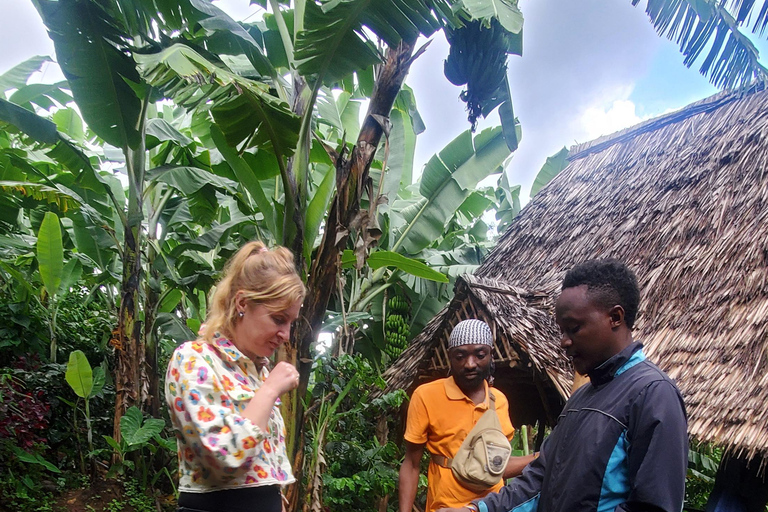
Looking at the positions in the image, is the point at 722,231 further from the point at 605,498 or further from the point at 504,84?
the point at 605,498

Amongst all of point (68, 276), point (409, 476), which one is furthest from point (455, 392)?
point (68, 276)

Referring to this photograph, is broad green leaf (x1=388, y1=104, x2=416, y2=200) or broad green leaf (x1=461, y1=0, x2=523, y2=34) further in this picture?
broad green leaf (x1=388, y1=104, x2=416, y2=200)

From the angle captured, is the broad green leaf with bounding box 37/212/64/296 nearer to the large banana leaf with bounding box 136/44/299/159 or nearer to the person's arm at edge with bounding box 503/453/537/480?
the large banana leaf with bounding box 136/44/299/159

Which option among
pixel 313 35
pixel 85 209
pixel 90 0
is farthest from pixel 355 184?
pixel 85 209

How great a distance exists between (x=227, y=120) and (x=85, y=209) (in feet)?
6.72

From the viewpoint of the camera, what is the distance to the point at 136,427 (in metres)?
4.66

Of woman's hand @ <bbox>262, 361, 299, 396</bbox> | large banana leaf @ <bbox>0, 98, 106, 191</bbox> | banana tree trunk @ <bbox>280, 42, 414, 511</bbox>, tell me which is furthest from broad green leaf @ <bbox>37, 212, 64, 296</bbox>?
woman's hand @ <bbox>262, 361, 299, 396</bbox>

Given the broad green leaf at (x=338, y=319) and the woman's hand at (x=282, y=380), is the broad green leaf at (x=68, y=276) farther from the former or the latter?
the woman's hand at (x=282, y=380)

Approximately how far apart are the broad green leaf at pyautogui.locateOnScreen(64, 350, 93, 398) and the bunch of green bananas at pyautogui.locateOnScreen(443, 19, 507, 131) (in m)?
3.81

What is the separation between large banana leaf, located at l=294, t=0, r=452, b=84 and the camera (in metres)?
3.13

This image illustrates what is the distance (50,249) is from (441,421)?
3972mm

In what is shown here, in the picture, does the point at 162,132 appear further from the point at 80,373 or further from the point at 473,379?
the point at 473,379

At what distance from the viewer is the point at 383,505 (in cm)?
513

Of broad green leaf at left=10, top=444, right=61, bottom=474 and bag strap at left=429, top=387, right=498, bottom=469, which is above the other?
bag strap at left=429, top=387, right=498, bottom=469
